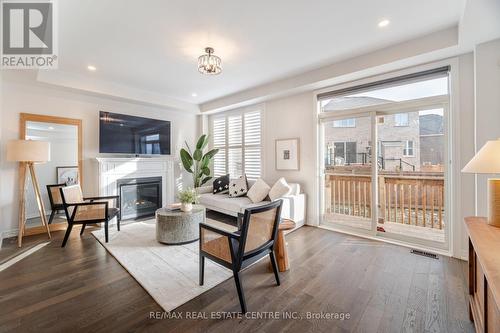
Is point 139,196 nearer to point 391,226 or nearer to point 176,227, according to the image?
point 176,227

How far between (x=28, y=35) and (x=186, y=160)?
11.2 feet

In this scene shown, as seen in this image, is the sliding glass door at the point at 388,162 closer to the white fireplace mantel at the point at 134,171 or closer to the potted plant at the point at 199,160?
the potted plant at the point at 199,160

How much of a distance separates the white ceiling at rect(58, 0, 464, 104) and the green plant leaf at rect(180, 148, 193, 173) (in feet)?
6.95

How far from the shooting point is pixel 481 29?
2.25 meters

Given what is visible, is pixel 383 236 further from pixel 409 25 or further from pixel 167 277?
pixel 167 277

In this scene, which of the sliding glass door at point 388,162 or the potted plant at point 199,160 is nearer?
the sliding glass door at point 388,162

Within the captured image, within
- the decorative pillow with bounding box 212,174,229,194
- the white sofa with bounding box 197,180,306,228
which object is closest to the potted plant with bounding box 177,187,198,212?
the white sofa with bounding box 197,180,306,228

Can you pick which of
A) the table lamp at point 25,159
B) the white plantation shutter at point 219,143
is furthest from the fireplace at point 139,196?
the white plantation shutter at point 219,143

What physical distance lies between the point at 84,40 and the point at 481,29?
4490 millimetres

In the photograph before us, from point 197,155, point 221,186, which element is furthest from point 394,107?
point 197,155

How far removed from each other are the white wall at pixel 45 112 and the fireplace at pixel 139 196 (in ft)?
1.72

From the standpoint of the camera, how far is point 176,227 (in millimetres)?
3180

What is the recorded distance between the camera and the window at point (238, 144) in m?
5.17

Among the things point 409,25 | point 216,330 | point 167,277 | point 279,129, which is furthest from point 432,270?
point 279,129
